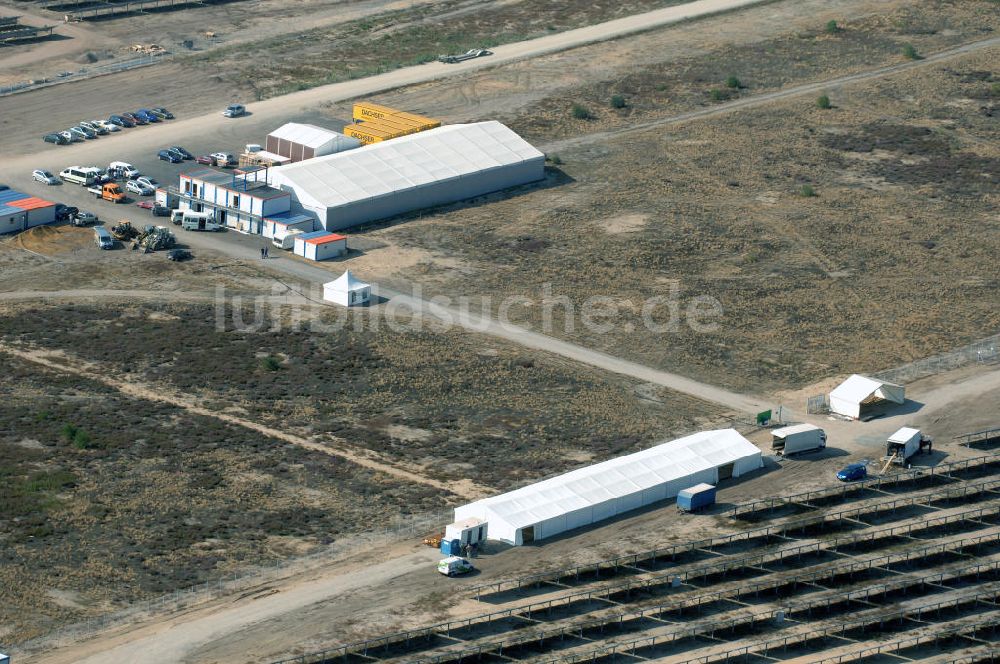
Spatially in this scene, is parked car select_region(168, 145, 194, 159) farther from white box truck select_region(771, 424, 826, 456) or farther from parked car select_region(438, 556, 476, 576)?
parked car select_region(438, 556, 476, 576)

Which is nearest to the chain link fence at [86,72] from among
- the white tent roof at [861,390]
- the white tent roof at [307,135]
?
the white tent roof at [307,135]

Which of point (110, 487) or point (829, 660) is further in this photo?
point (110, 487)

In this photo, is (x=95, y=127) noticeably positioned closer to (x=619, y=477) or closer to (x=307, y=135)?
(x=307, y=135)

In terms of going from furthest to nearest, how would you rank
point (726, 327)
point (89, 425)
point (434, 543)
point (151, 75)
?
point (151, 75) → point (726, 327) → point (89, 425) → point (434, 543)

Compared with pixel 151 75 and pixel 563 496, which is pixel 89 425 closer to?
pixel 563 496

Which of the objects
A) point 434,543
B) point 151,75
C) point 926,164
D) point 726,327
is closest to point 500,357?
point 726,327

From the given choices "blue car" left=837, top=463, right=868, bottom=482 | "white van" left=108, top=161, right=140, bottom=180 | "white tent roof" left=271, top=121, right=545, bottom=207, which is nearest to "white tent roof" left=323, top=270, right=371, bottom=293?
"white tent roof" left=271, top=121, right=545, bottom=207

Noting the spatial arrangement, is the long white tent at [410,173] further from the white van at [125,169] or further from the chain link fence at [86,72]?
the chain link fence at [86,72]
